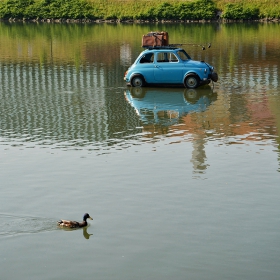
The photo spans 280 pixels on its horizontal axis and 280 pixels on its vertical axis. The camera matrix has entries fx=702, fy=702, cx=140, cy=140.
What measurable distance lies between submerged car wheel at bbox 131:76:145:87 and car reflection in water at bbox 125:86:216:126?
20 centimetres

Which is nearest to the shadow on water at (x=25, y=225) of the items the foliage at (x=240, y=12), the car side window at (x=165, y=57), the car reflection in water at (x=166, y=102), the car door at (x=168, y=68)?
the car reflection in water at (x=166, y=102)

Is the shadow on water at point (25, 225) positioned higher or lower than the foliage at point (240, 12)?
lower

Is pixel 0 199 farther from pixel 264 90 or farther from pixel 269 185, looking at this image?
pixel 264 90

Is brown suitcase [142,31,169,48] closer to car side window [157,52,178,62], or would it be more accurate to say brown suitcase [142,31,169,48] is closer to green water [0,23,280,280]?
car side window [157,52,178,62]

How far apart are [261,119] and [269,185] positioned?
25.9 ft

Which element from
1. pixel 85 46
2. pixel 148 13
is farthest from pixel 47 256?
pixel 148 13

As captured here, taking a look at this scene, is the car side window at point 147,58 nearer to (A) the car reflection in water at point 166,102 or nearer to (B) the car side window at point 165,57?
(B) the car side window at point 165,57

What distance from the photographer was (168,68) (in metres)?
29.7

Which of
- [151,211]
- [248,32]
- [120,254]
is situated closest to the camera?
[120,254]

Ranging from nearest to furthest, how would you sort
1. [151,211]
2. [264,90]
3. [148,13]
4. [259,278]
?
[259,278]
[151,211]
[264,90]
[148,13]

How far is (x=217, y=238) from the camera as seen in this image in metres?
13.7

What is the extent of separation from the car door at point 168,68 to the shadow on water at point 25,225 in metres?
16.0

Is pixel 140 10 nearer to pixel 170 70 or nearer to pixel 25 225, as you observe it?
pixel 170 70

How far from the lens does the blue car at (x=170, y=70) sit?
29.5 metres
